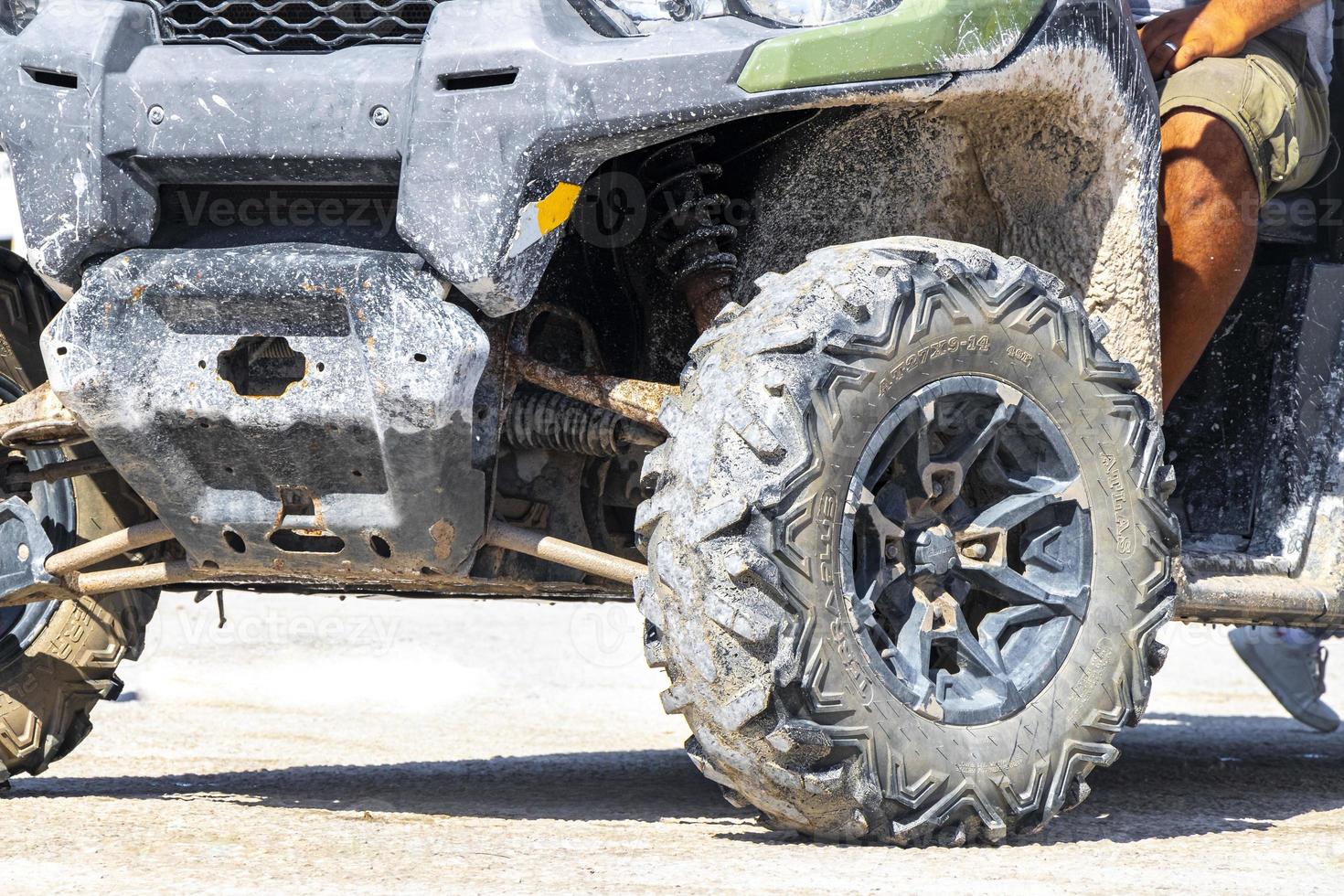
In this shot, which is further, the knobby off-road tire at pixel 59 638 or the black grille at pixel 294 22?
the knobby off-road tire at pixel 59 638

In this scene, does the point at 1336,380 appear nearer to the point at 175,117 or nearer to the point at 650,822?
the point at 650,822

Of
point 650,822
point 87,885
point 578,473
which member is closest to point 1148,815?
point 650,822

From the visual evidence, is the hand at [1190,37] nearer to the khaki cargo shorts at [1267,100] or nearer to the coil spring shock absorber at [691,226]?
the khaki cargo shorts at [1267,100]

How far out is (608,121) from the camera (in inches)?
139

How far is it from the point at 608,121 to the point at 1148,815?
214cm

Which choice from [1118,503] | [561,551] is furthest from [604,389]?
[1118,503]

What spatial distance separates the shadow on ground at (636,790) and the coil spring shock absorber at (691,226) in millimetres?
1181

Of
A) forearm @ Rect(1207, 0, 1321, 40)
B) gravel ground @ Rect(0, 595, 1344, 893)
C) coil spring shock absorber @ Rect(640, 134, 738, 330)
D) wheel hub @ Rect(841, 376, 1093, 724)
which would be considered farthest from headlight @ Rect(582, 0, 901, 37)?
gravel ground @ Rect(0, 595, 1344, 893)

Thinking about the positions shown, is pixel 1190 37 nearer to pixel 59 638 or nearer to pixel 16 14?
pixel 16 14

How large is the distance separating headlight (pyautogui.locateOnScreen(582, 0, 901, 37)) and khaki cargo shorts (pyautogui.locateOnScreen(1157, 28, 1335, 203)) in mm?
1283

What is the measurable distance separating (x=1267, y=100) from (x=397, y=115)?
2.27 metres

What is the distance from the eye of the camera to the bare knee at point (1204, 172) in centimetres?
454

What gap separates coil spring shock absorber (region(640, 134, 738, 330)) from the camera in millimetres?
4059

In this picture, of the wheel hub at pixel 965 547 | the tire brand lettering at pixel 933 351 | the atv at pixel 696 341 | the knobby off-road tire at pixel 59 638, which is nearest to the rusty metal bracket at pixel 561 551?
the atv at pixel 696 341
